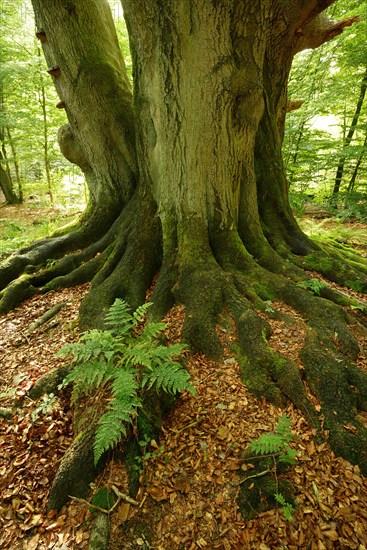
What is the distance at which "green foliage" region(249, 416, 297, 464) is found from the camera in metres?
2.08

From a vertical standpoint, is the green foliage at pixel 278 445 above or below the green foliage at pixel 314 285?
below

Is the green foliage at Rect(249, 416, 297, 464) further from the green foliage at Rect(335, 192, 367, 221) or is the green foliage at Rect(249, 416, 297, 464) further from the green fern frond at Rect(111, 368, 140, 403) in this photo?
the green foliage at Rect(335, 192, 367, 221)

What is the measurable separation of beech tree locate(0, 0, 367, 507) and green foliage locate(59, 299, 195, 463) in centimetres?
46

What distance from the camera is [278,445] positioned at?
6.78 feet

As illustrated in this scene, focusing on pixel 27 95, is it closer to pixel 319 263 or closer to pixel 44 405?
pixel 319 263

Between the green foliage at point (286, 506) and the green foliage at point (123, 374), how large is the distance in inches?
35.2

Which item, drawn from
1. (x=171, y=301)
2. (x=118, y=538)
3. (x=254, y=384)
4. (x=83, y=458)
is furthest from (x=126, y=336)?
(x=118, y=538)

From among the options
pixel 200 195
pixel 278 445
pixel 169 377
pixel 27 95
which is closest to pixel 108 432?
pixel 169 377

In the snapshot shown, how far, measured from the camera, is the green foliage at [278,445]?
208cm

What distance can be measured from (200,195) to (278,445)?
320 cm

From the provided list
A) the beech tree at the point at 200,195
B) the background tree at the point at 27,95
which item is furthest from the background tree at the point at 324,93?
the background tree at the point at 27,95

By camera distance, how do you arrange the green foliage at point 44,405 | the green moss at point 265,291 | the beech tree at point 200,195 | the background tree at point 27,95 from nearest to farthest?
the green foliage at point 44,405
the beech tree at point 200,195
the green moss at point 265,291
the background tree at point 27,95

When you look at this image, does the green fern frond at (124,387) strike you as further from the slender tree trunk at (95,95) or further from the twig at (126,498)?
the slender tree trunk at (95,95)

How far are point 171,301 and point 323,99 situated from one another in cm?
1000
